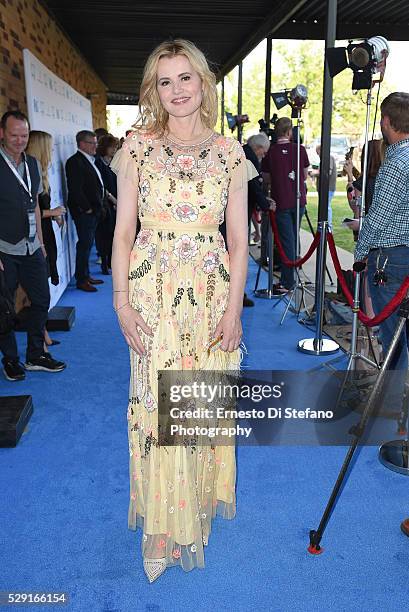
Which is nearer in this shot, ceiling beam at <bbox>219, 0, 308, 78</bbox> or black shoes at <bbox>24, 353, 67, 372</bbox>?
black shoes at <bbox>24, 353, 67, 372</bbox>

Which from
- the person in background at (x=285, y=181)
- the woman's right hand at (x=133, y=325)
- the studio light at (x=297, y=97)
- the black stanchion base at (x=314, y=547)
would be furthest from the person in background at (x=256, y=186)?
the black stanchion base at (x=314, y=547)

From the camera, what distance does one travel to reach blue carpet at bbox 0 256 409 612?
2.15m

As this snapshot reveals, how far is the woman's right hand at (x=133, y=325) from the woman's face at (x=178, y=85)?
701 millimetres

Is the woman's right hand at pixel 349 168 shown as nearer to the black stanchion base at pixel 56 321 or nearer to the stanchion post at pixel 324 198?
the stanchion post at pixel 324 198

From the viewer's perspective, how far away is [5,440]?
3271mm

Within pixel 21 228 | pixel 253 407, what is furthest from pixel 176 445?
pixel 21 228

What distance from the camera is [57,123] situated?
23.8 feet

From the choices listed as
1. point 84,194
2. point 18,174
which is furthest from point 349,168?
point 18,174

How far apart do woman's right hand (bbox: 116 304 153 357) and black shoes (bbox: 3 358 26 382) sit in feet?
8.25

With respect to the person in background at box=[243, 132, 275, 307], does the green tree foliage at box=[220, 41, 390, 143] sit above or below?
above

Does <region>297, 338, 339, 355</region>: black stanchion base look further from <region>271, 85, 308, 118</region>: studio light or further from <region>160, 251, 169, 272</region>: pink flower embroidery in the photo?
<region>160, 251, 169, 272</region>: pink flower embroidery

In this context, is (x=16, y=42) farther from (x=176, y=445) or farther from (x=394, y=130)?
(x=176, y=445)

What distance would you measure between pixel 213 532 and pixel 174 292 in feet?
3.77

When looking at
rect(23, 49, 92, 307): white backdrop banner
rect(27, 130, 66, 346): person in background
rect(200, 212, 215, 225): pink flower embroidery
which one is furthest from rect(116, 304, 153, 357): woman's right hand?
rect(23, 49, 92, 307): white backdrop banner
